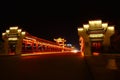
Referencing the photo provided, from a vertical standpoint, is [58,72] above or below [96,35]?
below

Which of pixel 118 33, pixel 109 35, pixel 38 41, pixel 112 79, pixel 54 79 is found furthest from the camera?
pixel 38 41

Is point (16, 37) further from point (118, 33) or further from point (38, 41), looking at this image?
point (118, 33)

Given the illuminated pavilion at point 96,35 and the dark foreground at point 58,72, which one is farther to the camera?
the illuminated pavilion at point 96,35

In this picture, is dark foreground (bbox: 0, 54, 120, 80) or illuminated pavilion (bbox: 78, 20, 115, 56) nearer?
dark foreground (bbox: 0, 54, 120, 80)

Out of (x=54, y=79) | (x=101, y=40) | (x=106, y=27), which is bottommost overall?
(x=54, y=79)

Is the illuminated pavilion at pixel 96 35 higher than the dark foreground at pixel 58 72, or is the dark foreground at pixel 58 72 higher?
the illuminated pavilion at pixel 96 35

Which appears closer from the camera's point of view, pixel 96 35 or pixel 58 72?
pixel 58 72

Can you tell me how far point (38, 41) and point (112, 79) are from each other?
51667 millimetres

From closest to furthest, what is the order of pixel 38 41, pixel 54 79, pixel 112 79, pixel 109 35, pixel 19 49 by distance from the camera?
pixel 112 79, pixel 54 79, pixel 109 35, pixel 19 49, pixel 38 41

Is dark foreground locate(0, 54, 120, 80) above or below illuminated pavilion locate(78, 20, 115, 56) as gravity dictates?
below

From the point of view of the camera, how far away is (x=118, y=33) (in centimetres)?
3850

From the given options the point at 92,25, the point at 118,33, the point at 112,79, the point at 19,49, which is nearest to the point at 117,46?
the point at 118,33

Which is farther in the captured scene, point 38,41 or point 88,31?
point 38,41

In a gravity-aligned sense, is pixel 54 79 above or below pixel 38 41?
below
